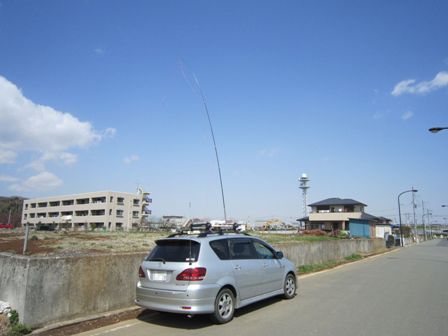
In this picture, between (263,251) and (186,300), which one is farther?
(263,251)

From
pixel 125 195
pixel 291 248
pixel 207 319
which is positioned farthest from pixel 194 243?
pixel 125 195

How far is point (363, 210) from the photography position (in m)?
76.4

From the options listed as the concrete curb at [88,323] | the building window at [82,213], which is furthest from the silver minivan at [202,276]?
the building window at [82,213]

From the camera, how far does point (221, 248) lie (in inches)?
291

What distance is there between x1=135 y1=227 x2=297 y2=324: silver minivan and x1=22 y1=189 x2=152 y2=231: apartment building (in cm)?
8806

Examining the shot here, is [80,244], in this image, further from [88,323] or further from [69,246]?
[88,323]

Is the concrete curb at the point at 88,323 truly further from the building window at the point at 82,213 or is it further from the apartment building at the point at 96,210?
the building window at the point at 82,213

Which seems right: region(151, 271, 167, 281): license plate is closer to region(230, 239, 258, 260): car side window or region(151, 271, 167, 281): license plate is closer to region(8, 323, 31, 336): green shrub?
region(230, 239, 258, 260): car side window

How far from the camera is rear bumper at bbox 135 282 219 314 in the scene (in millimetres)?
6453

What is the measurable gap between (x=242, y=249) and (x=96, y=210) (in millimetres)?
99299

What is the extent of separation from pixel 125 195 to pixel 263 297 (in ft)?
326

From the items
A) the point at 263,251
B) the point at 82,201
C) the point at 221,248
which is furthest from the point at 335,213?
the point at 82,201

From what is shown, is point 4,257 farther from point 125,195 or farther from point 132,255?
point 125,195

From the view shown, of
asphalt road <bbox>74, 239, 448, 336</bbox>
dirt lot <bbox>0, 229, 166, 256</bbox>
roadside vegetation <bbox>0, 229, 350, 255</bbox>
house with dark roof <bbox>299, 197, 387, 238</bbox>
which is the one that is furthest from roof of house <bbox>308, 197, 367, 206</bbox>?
asphalt road <bbox>74, 239, 448, 336</bbox>
